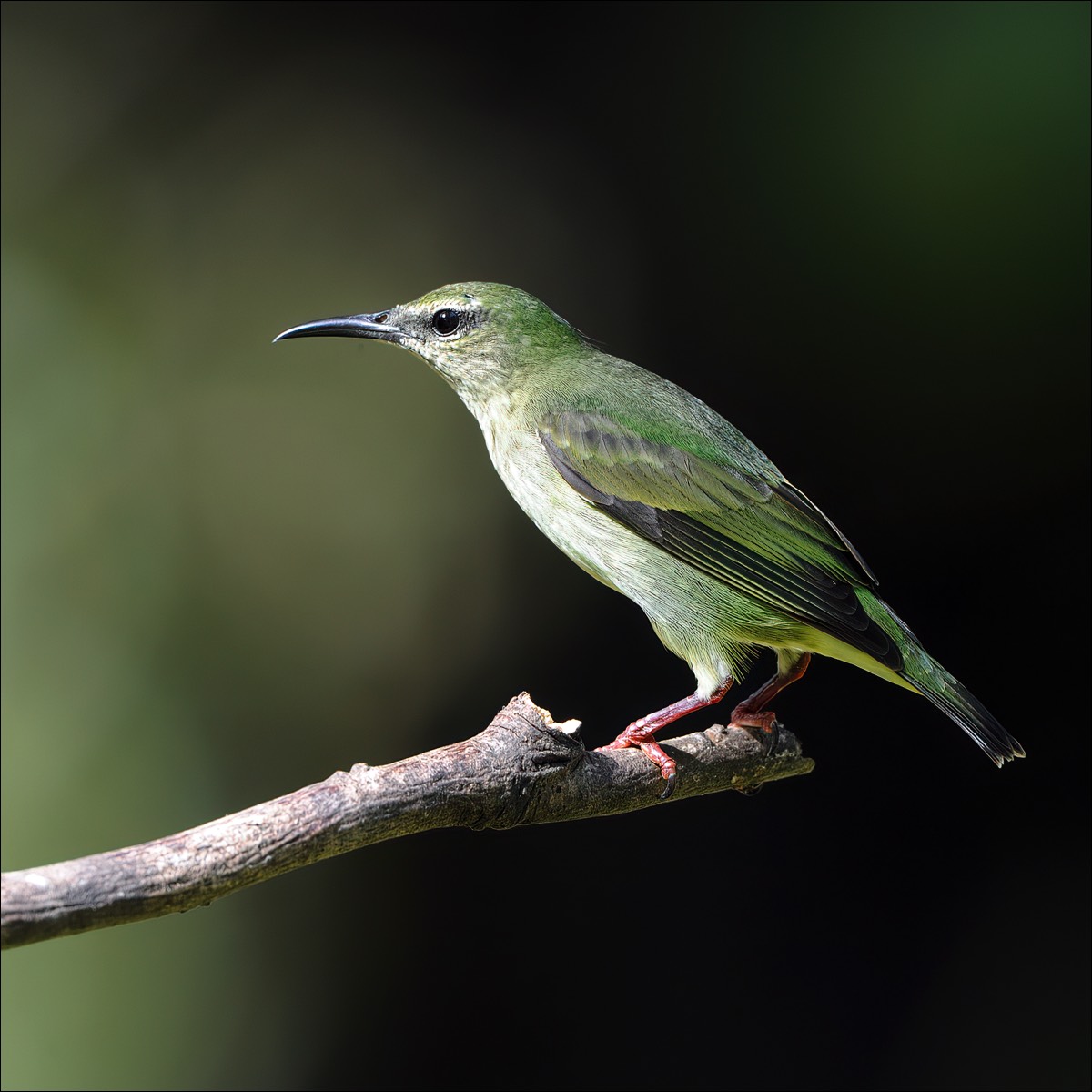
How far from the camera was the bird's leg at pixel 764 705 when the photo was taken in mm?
3898

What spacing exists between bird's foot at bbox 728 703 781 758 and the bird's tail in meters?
0.47

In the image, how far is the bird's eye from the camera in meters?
4.06

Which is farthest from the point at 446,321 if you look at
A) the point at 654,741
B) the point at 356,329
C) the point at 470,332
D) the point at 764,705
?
the point at 764,705

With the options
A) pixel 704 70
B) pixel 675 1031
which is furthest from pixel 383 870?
pixel 704 70

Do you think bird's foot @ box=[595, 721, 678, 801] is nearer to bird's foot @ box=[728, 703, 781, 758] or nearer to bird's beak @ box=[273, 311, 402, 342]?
bird's foot @ box=[728, 703, 781, 758]

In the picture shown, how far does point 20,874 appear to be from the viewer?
234cm

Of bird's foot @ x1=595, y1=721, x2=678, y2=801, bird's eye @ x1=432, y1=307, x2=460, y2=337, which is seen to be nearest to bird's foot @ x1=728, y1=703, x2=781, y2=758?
bird's foot @ x1=595, y1=721, x2=678, y2=801

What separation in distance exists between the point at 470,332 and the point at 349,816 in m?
1.92

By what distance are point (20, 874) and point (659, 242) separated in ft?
14.8

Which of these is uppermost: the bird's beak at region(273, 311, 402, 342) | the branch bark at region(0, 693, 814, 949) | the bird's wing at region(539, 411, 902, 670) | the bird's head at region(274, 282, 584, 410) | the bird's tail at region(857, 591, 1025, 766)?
the bird's beak at region(273, 311, 402, 342)

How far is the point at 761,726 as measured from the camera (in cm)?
391

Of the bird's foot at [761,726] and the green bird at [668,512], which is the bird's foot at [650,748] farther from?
the bird's foot at [761,726]

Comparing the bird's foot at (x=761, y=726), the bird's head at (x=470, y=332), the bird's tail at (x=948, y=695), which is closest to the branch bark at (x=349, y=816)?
the bird's foot at (x=761, y=726)

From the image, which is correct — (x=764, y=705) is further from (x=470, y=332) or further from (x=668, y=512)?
(x=470, y=332)
